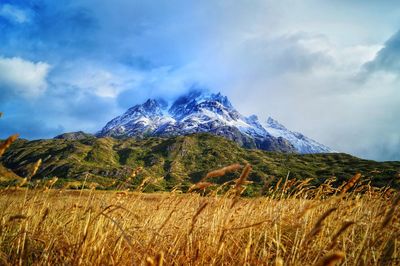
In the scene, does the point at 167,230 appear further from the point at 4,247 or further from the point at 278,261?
the point at 278,261

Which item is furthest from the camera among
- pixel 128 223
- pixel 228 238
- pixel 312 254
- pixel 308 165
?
pixel 308 165

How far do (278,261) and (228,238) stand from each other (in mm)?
3171

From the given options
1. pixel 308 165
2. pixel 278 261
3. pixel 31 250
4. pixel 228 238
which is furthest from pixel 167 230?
pixel 308 165

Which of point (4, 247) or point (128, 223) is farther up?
point (128, 223)

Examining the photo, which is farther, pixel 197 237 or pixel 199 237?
pixel 197 237

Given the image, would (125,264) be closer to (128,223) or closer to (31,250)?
(31,250)

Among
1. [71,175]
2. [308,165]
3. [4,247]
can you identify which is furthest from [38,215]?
[308,165]

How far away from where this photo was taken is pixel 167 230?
6074mm

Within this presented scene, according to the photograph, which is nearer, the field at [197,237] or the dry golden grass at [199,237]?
the dry golden grass at [199,237]

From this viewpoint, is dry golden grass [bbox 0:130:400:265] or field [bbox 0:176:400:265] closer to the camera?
dry golden grass [bbox 0:130:400:265]

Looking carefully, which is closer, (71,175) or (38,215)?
(38,215)

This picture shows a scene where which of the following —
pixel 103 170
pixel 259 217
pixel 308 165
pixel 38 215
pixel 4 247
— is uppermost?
pixel 308 165

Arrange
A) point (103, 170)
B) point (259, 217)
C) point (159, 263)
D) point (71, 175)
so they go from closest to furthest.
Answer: point (159, 263) → point (259, 217) → point (71, 175) → point (103, 170)

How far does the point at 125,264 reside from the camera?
13.5 ft
